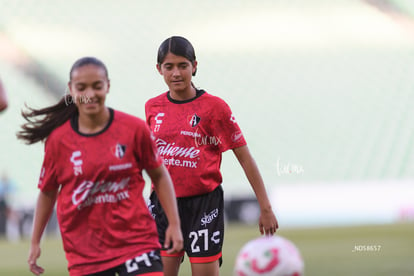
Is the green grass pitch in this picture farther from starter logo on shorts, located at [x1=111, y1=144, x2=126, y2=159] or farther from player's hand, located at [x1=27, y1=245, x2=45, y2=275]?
starter logo on shorts, located at [x1=111, y1=144, x2=126, y2=159]

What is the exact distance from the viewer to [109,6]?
32.3m

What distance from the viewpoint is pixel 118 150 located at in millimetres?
4539

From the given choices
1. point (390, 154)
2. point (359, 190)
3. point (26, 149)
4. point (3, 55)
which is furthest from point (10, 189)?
point (390, 154)

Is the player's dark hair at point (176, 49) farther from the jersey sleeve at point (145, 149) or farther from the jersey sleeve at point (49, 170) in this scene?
the jersey sleeve at point (49, 170)

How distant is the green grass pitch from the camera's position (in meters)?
11.5

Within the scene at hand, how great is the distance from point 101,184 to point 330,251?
1061 centimetres

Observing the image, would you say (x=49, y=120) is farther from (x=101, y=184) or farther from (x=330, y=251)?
(x=330, y=251)

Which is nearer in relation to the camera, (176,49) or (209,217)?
(176,49)

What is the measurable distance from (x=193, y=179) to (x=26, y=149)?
77.3ft

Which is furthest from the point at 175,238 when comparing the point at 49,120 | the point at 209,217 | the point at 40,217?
Answer: the point at 209,217

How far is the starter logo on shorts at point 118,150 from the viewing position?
4531mm

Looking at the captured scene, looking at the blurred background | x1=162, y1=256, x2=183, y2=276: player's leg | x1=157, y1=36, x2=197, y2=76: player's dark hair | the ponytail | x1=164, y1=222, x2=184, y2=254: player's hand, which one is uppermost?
the blurred background

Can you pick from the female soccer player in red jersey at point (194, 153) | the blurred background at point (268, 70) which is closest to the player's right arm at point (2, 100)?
the female soccer player in red jersey at point (194, 153)

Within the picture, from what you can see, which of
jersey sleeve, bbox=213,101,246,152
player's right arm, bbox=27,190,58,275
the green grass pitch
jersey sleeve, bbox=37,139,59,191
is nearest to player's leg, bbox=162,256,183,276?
jersey sleeve, bbox=213,101,246,152
